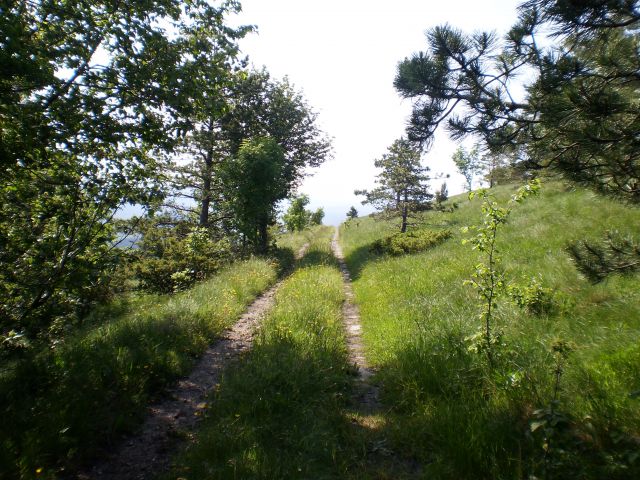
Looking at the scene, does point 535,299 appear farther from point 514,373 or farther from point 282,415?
point 282,415

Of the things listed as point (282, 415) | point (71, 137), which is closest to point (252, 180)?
point (71, 137)

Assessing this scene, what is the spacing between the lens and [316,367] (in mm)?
5430

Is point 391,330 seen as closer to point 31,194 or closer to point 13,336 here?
point 13,336

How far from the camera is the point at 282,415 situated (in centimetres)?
443

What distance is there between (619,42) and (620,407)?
3507 millimetres

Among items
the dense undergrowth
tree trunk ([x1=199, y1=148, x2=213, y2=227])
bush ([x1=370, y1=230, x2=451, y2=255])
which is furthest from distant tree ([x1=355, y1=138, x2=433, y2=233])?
the dense undergrowth

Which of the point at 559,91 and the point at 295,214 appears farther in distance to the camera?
the point at 295,214

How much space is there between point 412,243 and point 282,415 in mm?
11312

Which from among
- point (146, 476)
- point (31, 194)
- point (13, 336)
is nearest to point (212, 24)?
point (31, 194)

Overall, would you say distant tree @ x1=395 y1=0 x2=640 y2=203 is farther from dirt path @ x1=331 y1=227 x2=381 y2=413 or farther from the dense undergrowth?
the dense undergrowth

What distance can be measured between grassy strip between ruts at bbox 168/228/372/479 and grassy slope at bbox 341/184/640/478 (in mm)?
761

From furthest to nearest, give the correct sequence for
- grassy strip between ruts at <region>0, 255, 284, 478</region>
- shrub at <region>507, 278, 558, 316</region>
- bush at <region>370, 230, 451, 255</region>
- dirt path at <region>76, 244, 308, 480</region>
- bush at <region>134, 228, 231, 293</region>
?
bush at <region>370, 230, 451, 255</region> → bush at <region>134, 228, 231, 293</region> → shrub at <region>507, 278, 558, 316</region> → dirt path at <region>76, 244, 308, 480</region> → grassy strip between ruts at <region>0, 255, 284, 478</region>

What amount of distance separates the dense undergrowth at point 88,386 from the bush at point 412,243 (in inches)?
358

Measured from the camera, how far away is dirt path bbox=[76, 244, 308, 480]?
362 centimetres
